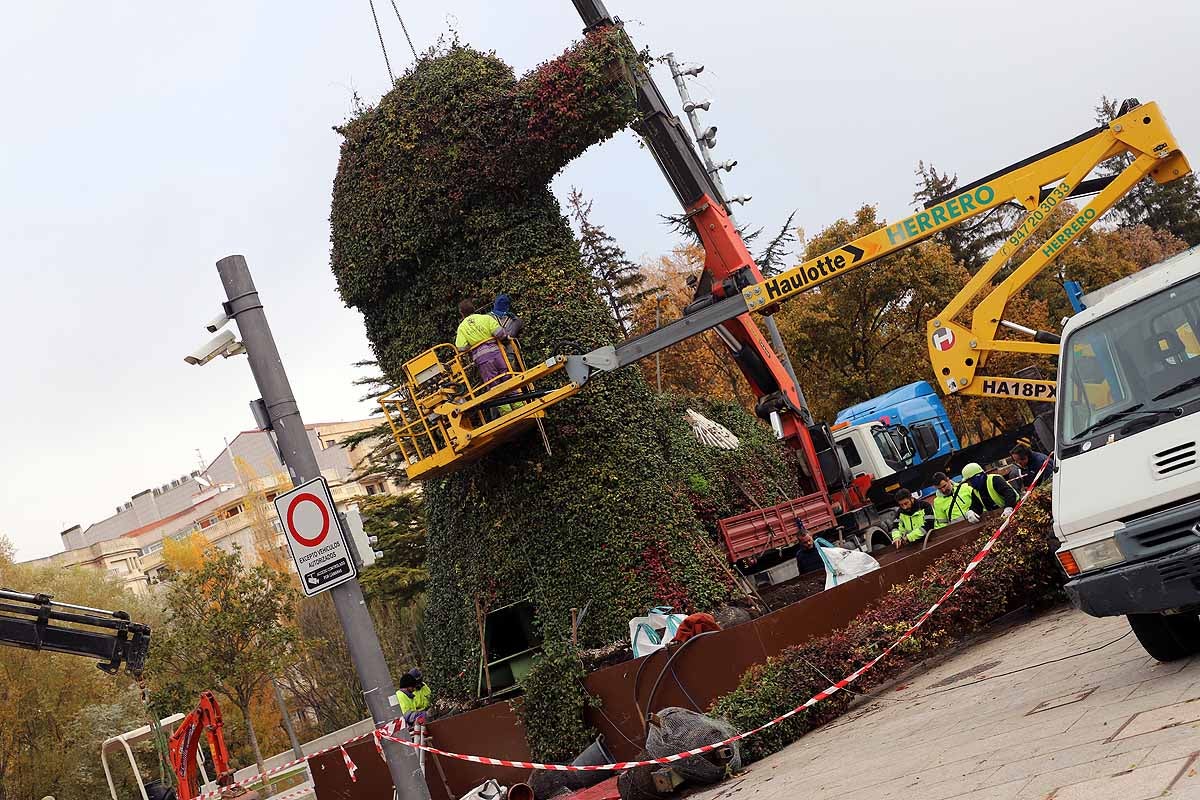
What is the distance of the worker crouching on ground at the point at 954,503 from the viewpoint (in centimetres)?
1593

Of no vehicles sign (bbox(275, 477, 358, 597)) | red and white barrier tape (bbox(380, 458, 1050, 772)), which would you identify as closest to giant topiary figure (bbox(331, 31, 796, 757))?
red and white barrier tape (bbox(380, 458, 1050, 772))

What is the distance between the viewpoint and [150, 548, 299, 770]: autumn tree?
36406 millimetres

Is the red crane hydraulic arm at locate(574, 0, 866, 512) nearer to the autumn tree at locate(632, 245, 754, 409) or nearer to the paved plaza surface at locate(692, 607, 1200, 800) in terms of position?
the paved plaza surface at locate(692, 607, 1200, 800)

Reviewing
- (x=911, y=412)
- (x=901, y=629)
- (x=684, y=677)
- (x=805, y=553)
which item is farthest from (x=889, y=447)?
(x=684, y=677)

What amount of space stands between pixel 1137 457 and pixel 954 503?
9.17m

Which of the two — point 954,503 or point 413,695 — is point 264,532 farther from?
point 954,503

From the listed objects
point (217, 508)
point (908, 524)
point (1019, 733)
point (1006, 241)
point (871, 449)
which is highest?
point (217, 508)

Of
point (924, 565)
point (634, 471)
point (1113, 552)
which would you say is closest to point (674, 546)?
point (634, 471)

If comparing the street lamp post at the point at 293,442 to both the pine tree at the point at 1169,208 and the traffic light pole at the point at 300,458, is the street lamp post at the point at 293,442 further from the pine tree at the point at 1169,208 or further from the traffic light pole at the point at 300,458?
the pine tree at the point at 1169,208

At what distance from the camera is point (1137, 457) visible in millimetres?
7055

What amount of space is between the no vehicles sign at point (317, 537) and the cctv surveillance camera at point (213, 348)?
1407 mm

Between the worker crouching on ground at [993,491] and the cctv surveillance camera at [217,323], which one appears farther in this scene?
the worker crouching on ground at [993,491]

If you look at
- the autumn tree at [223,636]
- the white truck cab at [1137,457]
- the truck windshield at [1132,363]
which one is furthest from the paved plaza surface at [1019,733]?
the autumn tree at [223,636]

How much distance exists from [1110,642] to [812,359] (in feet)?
97.7
